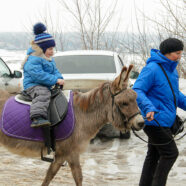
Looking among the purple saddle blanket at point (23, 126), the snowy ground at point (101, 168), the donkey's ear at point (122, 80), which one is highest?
the donkey's ear at point (122, 80)

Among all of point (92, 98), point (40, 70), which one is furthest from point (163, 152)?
→ point (40, 70)

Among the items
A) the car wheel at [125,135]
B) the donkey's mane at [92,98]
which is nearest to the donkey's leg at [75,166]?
the donkey's mane at [92,98]

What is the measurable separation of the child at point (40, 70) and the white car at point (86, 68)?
7.01 ft

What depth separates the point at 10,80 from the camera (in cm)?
756

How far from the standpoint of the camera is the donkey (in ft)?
9.53

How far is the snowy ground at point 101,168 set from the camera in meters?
4.02

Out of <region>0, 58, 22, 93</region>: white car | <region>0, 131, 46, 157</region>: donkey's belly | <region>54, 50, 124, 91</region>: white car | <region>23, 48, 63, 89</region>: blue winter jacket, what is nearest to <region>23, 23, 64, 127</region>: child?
<region>23, 48, 63, 89</region>: blue winter jacket

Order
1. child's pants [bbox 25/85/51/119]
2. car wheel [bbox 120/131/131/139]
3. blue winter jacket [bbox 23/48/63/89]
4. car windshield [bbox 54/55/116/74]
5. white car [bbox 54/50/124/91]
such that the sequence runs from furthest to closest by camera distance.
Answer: car windshield [bbox 54/55/116/74] < car wheel [bbox 120/131/131/139] < white car [bbox 54/50/124/91] < blue winter jacket [bbox 23/48/63/89] < child's pants [bbox 25/85/51/119]

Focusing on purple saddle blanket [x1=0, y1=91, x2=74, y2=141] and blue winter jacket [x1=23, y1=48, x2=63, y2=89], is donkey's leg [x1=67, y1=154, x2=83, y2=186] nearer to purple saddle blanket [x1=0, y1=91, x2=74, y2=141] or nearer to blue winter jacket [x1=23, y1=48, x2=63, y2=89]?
purple saddle blanket [x1=0, y1=91, x2=74, y2=141]

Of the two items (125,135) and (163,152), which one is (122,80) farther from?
(125,135)

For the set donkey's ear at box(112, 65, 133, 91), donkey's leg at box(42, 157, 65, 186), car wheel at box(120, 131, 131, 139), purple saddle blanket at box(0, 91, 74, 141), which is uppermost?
donkey's ear at box(112, 65, 133, 91)

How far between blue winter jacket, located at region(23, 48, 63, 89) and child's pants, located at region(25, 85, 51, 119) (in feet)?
0.24

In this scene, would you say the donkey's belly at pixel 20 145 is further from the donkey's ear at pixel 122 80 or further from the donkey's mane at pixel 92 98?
the donkey's ear at pixel 122 80

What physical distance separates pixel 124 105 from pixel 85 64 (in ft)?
12.3
